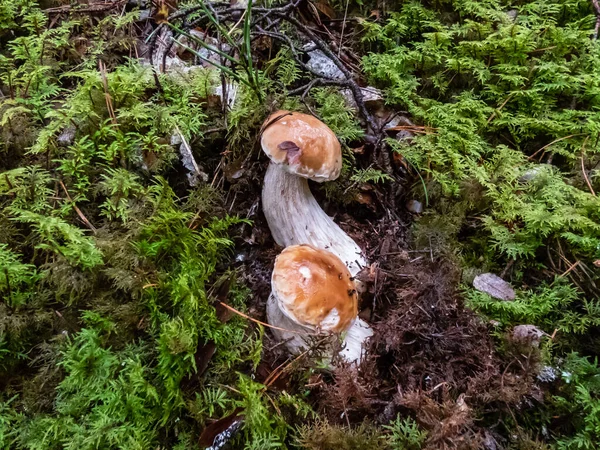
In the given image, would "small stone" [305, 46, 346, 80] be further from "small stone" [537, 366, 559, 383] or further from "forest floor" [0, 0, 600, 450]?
"small stone" [537, 366, 559, 383]

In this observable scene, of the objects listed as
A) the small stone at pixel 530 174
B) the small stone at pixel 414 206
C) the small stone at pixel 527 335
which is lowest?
the small stone at pixel 527 335

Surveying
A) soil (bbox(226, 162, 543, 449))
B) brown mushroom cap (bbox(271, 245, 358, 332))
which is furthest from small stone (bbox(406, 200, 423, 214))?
brown mushroom cap (bbox(271, 245, 358, 332))

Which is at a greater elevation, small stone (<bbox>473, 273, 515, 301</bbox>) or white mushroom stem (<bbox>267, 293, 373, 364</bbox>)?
small stone (<bbox>473, 273, 515, 301</bbox>)

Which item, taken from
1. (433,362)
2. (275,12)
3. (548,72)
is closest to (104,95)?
(275,12)

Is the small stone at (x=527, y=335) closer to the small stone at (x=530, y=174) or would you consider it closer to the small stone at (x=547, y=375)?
the small stone at (x=547, y=375)

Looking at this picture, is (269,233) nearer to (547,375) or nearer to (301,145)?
(301,145)

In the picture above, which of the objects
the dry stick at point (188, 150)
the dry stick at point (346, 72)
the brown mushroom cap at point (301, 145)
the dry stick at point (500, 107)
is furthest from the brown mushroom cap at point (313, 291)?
the dry stick at point (500, 107)
